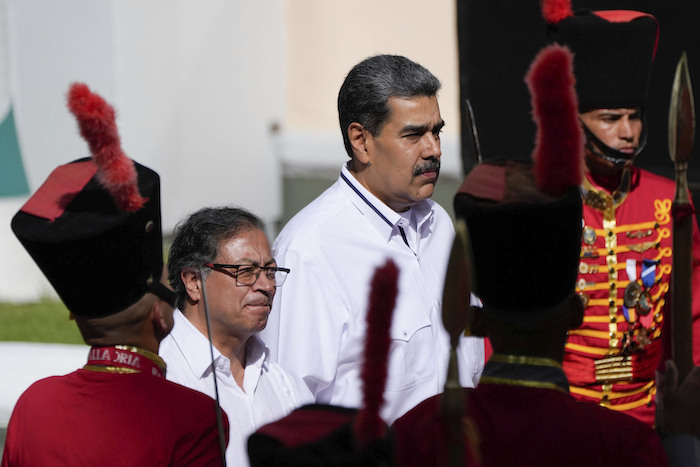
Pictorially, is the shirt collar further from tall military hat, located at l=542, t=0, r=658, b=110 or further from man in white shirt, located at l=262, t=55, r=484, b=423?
tall military hat, located at l=542, t=0, r=658, b=110

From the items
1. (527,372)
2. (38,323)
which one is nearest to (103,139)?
(527,372)

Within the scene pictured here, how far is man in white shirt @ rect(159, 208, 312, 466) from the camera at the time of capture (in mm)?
2947

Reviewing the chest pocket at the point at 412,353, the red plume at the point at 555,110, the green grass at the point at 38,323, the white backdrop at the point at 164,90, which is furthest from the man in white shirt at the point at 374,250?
the white backdrop at the point at 164,90

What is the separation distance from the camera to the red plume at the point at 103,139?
8.30ft

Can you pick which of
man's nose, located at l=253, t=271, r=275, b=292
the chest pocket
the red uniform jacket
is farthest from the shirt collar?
the red uniform jacket

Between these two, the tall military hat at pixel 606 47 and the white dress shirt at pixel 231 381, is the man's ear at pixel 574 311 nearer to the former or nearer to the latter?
the white dress shirt at pixel 231 381

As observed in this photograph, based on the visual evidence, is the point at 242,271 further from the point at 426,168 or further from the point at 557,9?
the point at 557,9

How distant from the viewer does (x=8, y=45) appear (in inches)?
266

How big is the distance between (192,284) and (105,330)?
52 cm

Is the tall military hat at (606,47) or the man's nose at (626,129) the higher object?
the tall military hat at (606,47)

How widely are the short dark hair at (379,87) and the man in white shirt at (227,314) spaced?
578 millimetres

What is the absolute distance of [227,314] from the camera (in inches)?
117

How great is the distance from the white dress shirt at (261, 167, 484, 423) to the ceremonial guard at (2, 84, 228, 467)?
62 cm

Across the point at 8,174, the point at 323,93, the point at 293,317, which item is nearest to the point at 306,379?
the point at 293,317
